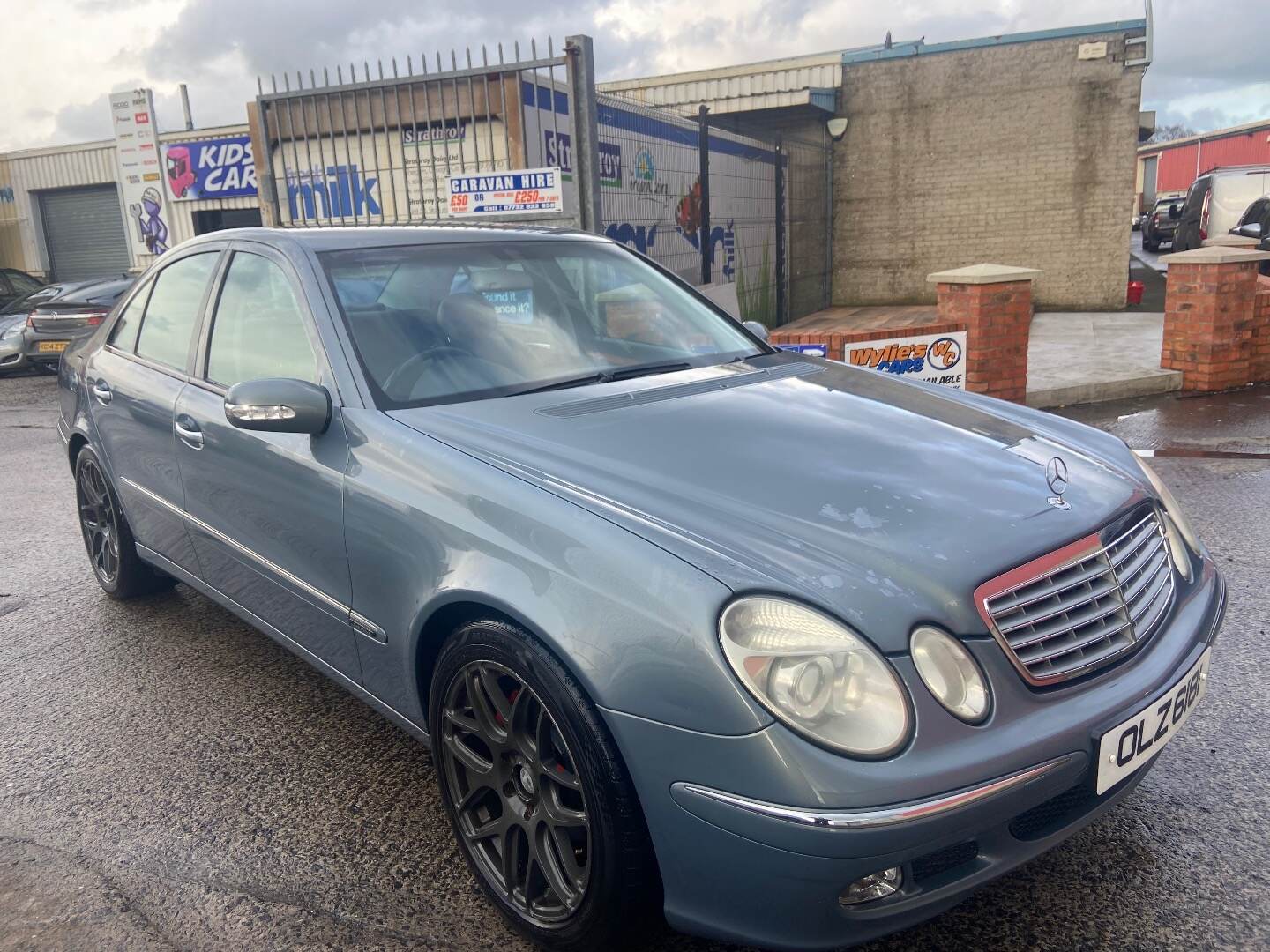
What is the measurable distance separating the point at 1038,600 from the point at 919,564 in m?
0.27

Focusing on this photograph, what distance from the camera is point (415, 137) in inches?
316

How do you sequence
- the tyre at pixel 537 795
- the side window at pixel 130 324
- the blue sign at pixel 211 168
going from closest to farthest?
the tyre at pixel 537 795 < the side window at pixel 130 324 < the blue sign at pixel 211 168

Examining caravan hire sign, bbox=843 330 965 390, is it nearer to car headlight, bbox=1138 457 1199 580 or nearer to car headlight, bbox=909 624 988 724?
car headlight, bbox=1138 457 1199 580

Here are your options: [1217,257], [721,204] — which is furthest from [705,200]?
[1217,257]

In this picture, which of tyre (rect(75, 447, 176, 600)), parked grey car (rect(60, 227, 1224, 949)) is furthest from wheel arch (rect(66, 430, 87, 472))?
parked grey car (rect(60, 227, 1224, 949))

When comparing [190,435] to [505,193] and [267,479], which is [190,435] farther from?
[505,193]

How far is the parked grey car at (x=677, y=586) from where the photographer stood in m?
1.80

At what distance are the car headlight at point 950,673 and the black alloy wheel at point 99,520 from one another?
12.0 feet

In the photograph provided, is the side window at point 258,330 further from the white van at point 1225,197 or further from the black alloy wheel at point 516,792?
the white van at point 1225,197

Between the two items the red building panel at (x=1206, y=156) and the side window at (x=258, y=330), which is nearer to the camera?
the side window at (x=258, y=330)

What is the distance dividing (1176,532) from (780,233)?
11.8m

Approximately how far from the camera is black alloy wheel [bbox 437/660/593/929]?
2.11 m

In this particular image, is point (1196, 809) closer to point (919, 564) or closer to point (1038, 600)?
point (1038, 600)

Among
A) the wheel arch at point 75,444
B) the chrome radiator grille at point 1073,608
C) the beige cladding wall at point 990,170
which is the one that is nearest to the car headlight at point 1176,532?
the chrome radiator grille at point 1073,608
